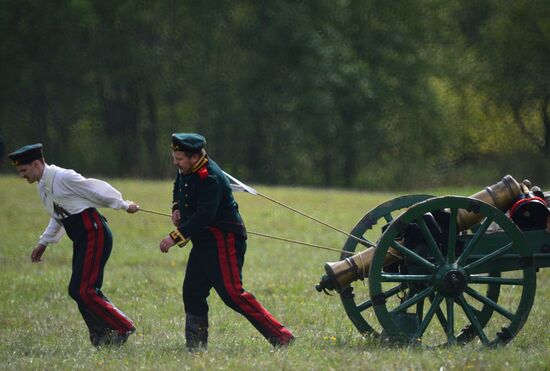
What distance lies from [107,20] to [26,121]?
5722 millimetres

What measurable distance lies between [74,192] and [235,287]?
1.62m

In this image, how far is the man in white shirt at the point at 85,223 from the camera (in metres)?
7.83

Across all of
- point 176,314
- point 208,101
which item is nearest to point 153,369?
point 176,314

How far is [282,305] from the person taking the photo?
10297 millimetres

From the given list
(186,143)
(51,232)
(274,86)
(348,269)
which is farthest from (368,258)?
(274,86)

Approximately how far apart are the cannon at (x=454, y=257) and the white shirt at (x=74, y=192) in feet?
6.27

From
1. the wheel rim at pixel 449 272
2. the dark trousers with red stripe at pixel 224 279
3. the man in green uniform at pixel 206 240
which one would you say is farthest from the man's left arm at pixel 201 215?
the wheel rim at pixel 449 272

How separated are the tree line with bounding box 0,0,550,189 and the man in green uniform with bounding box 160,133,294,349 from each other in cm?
3237

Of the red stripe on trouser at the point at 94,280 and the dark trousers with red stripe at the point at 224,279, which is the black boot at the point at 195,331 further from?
the red stripe on trouser at the point at 94,280

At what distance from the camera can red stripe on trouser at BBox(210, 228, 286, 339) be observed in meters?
7.34

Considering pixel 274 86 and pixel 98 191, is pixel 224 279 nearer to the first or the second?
pixel 98 191

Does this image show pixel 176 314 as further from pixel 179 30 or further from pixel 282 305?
pixel 179 30

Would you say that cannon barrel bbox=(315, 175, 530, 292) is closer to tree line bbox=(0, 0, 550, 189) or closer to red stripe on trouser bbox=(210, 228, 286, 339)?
red stripe on trouser bbox=(210, 228, 286, 339)

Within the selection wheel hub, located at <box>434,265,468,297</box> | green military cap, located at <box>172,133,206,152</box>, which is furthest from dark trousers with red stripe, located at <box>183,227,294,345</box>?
wheel hub, located at <box>434,265,468,297</box>
